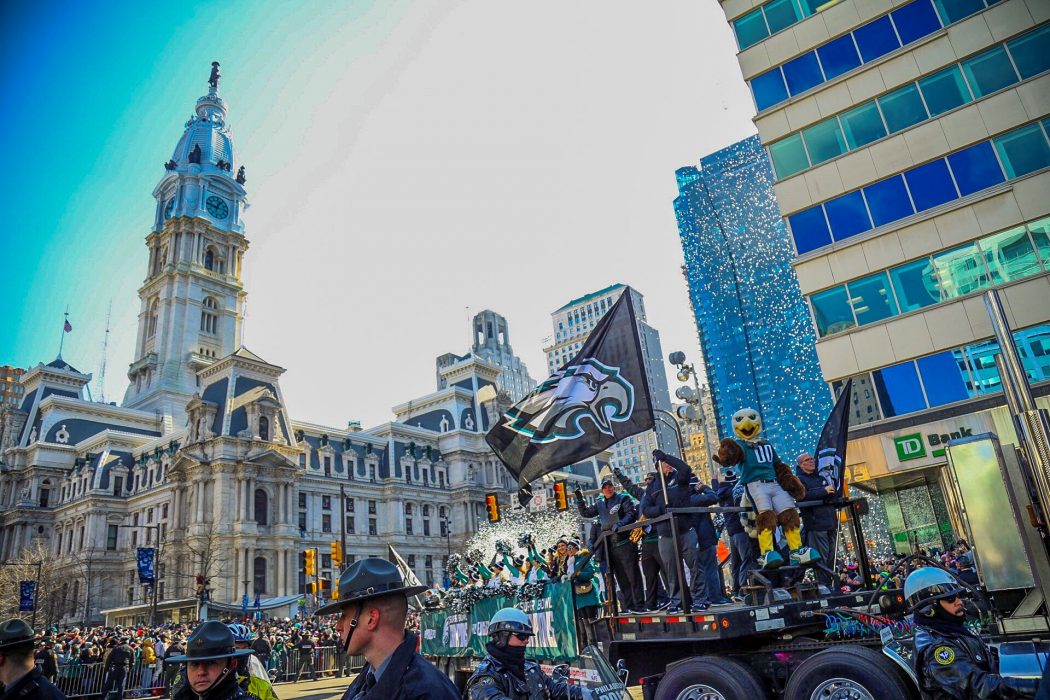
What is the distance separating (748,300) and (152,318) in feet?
265

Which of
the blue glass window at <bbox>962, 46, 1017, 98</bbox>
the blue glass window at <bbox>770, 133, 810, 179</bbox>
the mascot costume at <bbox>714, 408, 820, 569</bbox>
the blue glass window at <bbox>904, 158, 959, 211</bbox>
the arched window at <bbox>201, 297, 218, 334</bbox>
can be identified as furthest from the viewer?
the arched window at <bbox>201, 297, 218, 334</bbox>

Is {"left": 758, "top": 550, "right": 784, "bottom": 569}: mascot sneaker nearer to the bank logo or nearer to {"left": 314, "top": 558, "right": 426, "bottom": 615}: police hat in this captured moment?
{"left": 314, "top": 558, "right": 426, "bottom": 615}: police hat

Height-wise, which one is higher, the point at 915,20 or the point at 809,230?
the point at 915,20

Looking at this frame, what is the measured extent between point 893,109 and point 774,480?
64.2 ft

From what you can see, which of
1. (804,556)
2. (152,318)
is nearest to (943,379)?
(804,556)

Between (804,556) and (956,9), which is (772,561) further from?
(956,9)

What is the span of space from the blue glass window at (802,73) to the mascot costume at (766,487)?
20307mm

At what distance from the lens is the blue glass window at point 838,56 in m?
23.6

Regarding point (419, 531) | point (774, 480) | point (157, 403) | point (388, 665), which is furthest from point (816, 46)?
point (157, 403)

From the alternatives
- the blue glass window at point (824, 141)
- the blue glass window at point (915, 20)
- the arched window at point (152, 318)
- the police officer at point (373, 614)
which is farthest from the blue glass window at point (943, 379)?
the arched window at point (152, 318)

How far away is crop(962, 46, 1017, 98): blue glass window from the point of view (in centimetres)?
2092

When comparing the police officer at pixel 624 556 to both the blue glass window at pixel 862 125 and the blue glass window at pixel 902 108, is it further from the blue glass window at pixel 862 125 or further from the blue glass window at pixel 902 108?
the blue glass window at pixel 902 108

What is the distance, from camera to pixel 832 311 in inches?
898

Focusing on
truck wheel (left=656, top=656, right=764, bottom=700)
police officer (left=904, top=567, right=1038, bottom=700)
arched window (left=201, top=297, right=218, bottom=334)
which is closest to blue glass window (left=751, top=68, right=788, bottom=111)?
truck wheel (left=656, top=656, right=764, bottom=700)
